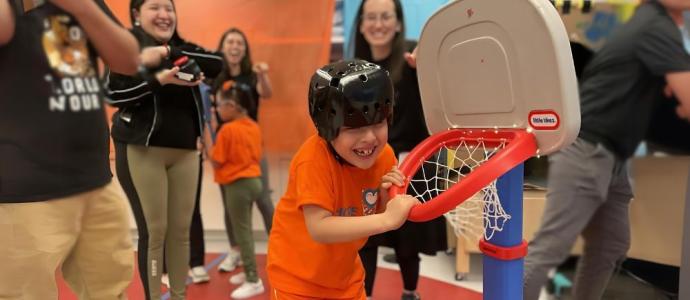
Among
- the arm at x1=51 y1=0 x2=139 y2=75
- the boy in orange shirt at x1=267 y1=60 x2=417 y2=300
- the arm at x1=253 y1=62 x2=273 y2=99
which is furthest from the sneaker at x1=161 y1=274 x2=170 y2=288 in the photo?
the arm at x1=253 y1=62 x2=273 y2=99

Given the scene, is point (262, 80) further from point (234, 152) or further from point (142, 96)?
point (142, 96)

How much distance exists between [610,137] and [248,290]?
1451 mm

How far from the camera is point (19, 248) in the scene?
56 cm

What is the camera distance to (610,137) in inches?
44.9

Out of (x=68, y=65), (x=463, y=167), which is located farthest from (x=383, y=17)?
(x=68, y=65)

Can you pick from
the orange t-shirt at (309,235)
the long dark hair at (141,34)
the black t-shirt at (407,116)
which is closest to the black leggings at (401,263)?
the black t-shirt at (407,116)

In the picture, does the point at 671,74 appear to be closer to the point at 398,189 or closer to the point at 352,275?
the point at 398,189

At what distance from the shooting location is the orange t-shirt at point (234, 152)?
198 centimetres

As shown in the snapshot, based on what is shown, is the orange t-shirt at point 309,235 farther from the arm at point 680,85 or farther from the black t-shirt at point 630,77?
the arm at point 680,85

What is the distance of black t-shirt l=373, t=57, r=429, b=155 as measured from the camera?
159 centimetres

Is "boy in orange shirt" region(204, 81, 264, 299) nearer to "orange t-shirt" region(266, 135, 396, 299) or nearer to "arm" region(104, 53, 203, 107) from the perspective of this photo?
"orange t-shirt" region(266, 135, 396, 299)

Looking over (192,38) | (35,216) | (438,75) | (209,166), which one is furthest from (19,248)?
(209,166)

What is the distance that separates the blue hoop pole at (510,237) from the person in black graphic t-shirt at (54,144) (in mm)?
736

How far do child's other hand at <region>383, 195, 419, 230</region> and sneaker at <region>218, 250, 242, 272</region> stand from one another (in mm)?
1541
